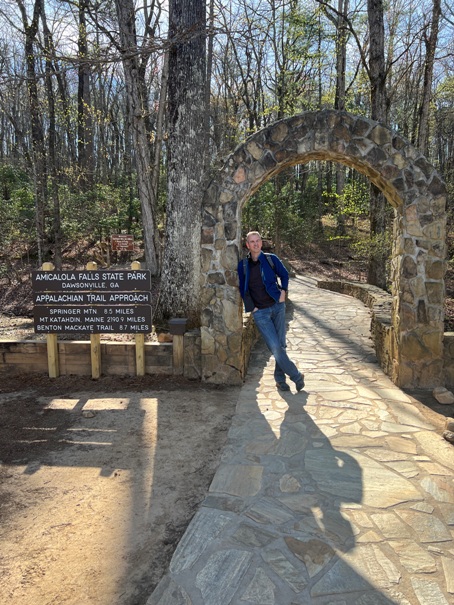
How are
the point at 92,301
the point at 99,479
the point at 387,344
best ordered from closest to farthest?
the point at 99,479
the point at 92,301
the point at 387,344

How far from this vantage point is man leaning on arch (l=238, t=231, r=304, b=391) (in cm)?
517

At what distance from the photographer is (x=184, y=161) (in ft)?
24.7

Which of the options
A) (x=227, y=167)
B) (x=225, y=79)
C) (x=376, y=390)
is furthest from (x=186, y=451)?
(x=225, y=79)

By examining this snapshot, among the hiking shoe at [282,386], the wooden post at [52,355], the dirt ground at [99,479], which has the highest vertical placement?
the wooden post at [52,355]

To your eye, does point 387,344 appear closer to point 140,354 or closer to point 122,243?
point 140,354

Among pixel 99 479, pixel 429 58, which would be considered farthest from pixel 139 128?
pixel 99 479

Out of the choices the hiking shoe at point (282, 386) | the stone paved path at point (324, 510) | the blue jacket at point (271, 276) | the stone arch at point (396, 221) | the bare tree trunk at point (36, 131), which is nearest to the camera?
the stone paved path at point (324, 510)

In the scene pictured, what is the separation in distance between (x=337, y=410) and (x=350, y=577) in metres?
2.49

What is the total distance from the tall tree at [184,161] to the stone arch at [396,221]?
7.28 ft

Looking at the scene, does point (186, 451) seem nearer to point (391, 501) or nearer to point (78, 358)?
point (391, 501)

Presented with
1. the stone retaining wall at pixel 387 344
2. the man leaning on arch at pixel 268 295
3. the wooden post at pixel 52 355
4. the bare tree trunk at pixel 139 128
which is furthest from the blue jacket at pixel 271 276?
the bare tree trunk at pixel 139 128

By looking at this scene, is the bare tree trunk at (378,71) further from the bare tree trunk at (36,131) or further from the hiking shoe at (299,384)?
the bare tree trunk at (36,131)

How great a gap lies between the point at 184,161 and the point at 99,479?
18.4 feet

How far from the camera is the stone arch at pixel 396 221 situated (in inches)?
210
